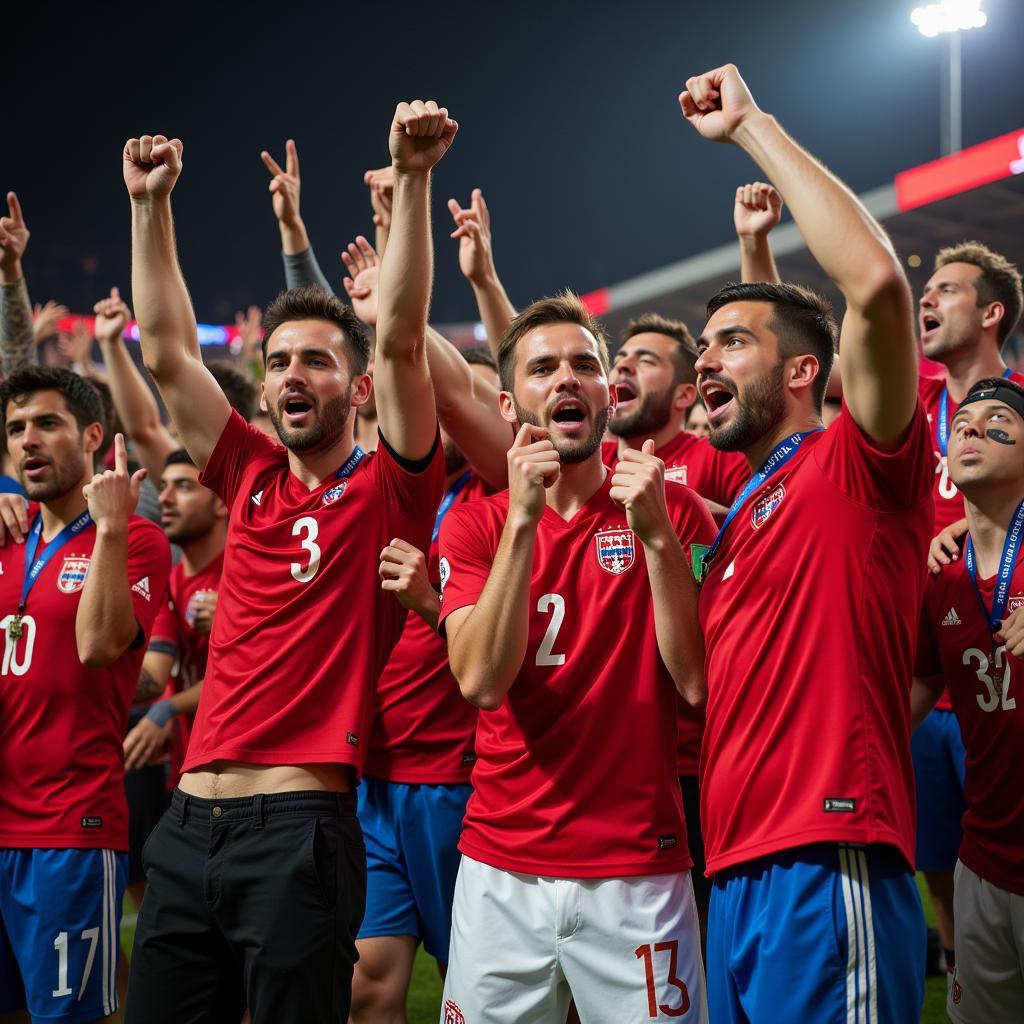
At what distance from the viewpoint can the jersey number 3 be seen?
3268mm

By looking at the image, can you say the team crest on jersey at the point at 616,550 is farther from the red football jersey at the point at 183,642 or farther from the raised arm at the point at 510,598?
the red football jersey at the point at 183,642

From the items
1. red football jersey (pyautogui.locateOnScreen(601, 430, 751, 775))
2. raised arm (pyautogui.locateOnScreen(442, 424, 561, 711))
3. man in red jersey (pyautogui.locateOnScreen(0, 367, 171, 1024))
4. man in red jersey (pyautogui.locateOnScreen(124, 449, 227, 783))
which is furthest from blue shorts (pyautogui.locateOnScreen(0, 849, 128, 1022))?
red football jersey (pyautogui.locateOnScreen(601, 430, 751, 775))

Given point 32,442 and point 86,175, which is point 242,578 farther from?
point 86,175

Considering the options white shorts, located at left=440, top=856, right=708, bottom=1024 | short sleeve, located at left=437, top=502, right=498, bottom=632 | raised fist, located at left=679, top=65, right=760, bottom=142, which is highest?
raised fist, located at left=679, top=65, right=760, bottom=142

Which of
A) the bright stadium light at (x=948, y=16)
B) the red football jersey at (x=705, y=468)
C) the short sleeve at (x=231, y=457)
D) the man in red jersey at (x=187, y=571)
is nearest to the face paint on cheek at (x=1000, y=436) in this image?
the red football jersey at (x=705, y=468)

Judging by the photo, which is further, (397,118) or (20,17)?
(20,17)

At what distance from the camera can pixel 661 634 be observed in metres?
2.83

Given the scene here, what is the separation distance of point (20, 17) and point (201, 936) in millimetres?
33954

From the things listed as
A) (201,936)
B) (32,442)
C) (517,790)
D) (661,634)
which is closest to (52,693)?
(32,442)

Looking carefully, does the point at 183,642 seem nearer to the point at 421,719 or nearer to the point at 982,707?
the point at 421,719

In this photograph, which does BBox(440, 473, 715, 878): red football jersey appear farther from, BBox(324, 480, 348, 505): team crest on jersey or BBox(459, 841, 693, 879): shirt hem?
BBox(324, 480, 348, 505): team crest on jersey

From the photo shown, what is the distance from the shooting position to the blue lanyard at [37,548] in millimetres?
4074

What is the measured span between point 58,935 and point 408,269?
7.97ft

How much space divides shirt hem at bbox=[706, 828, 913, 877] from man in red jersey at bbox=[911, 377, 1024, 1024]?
3.38 feet
